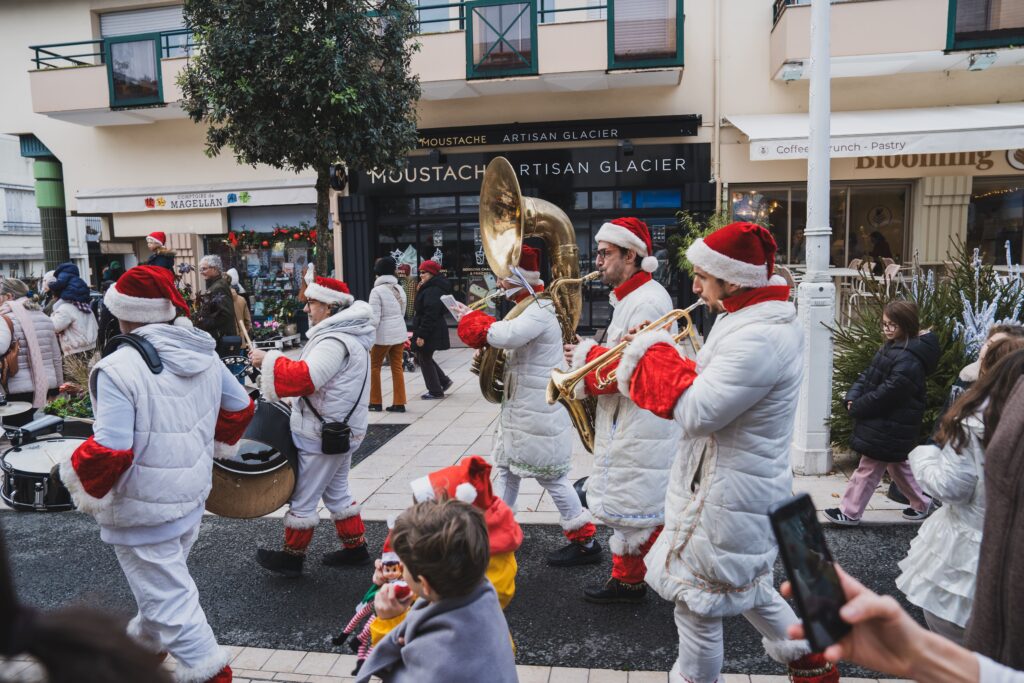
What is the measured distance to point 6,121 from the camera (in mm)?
15805

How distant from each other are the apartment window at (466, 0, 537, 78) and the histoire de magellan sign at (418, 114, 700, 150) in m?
1.06

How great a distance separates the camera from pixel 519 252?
14.4 feet

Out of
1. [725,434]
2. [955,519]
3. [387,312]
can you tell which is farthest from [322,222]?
[955,519]

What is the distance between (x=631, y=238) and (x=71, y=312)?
6895 millimetres

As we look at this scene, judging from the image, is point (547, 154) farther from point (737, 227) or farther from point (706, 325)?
point (737, 227)

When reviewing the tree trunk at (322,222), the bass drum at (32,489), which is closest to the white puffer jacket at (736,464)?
the bass drum at (32,489)

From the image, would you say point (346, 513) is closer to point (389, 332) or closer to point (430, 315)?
point (389, 332)

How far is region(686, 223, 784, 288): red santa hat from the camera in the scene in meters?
2.62

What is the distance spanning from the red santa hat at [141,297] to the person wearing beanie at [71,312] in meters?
5.83

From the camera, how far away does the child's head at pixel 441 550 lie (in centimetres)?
196

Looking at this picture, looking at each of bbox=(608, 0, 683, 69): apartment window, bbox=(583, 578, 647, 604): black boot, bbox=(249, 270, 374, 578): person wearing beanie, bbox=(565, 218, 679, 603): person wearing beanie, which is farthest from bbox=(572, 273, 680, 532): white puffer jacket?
bbox=(608, 0, 683, 69): apartment window

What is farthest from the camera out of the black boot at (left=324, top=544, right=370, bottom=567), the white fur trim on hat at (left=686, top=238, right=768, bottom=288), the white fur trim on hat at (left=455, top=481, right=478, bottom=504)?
the black boot at (left=324, top=544, right=370, bottom=567)

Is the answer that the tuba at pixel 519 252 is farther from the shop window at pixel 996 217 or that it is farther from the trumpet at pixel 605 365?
the shop window at pixel 996 217

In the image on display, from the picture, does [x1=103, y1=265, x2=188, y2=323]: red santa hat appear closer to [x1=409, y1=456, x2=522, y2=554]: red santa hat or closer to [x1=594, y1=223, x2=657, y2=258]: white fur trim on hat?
[x1=409, y1=456, x2=522, y2=554]: red santa hat
